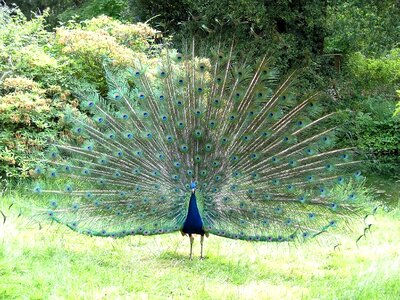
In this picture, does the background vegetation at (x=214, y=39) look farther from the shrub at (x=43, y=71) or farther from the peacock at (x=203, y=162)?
the peacock at (x=203, y=162)

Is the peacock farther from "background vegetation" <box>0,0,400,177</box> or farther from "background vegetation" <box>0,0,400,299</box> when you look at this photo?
"background vegetation" <box>0,0,400,177</box>

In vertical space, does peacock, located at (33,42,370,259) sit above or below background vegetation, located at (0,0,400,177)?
below

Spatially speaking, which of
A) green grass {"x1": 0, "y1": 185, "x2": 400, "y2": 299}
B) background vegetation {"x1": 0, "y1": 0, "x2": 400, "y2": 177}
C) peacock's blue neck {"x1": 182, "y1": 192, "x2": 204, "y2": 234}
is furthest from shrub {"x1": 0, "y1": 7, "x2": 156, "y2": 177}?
peacock's blue neck {"x1": 182, "y1": 192, "x2": 204, "y2": 234}

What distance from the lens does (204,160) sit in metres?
6.84

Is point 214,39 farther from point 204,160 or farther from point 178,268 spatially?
point 178,268

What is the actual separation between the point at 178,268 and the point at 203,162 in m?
1.26

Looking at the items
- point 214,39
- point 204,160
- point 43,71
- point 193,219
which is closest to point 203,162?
point 204,160

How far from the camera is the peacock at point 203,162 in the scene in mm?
6414

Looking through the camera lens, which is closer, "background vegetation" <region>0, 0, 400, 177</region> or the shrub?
the shrub

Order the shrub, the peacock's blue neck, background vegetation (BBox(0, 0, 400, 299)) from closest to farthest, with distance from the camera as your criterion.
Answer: background vegetation (BBox(0, 0, 400, 299))
the peacock's blue neck
the shrub

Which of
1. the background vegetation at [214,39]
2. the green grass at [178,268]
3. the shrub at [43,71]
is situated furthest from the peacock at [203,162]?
the shrub at [43,71]

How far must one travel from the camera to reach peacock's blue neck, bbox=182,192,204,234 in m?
6.35

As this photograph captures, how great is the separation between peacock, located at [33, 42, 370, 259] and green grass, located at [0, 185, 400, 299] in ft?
1.28

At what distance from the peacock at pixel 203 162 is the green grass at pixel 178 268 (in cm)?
39
